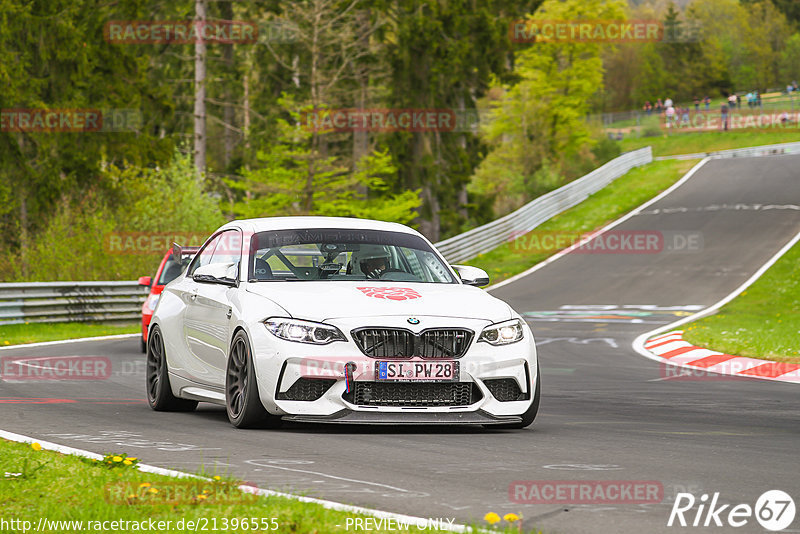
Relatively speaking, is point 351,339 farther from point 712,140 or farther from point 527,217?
point 712,140

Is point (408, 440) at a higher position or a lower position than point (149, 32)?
lower

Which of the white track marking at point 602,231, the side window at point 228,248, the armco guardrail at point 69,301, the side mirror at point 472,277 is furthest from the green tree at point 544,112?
the side mirror at point 472,277

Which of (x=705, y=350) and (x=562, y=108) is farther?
(x=562, y=108)

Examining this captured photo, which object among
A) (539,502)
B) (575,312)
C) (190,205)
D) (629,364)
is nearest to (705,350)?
(629,364)

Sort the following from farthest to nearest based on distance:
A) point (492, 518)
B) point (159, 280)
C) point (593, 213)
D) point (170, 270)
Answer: point (593, 213) → point (170, 270) → point (159, 280) → point (492, 518)

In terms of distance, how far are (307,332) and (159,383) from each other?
8.96 ft

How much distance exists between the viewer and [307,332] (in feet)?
29.6

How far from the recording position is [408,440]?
29.0 feet

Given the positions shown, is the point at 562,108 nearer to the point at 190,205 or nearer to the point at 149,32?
the point at 149,32

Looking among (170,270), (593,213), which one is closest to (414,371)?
(170,270)

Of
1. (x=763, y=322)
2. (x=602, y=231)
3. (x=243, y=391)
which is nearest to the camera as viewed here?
(x=243, y=391)

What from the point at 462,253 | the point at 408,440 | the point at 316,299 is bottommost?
the point at 462,253

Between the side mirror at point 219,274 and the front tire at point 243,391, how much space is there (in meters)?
0.66

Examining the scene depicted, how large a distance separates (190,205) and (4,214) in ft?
17.2
